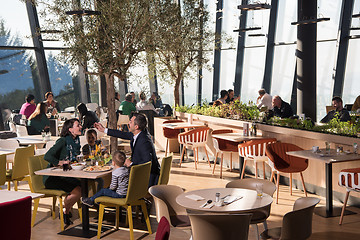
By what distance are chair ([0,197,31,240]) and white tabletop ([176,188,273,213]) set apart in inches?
51.1

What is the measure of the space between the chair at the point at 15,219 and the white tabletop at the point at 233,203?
4.26 feet

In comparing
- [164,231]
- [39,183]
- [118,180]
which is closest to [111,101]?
[39,183]

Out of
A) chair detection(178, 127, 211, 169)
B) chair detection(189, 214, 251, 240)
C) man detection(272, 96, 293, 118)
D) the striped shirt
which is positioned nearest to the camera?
chair detection(189, 214, 251, 240)

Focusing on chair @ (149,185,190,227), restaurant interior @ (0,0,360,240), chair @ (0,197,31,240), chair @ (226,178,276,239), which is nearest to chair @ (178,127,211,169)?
restaurant interior @ (0,0,360,240)

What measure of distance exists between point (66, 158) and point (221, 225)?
120 inches

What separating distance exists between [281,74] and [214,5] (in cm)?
368

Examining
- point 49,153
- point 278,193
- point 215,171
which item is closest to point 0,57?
point 215,171

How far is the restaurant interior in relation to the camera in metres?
4.77

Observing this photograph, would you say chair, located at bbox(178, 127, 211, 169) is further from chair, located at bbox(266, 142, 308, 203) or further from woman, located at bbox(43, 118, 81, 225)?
woman, located at bbox(43, 118, 81, 225)

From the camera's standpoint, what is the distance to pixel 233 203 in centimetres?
423

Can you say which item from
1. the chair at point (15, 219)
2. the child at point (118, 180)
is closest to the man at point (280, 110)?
the child at point (118, 180)

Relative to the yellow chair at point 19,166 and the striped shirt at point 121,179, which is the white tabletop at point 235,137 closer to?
the striped shirt at point 121,179

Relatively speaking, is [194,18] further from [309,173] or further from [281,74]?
[309,173]

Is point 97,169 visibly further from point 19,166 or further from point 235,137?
point 235,137
